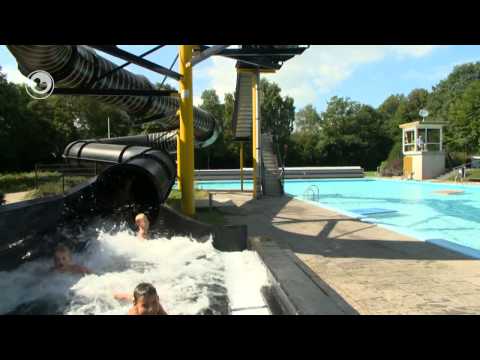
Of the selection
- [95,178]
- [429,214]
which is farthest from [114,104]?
[429,214]

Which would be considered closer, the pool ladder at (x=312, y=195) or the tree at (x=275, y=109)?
the pool ladder at (x=312, y=195)

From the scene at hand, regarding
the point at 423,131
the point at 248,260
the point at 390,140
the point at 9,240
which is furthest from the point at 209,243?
the point at 390,140

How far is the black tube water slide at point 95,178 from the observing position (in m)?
4.70

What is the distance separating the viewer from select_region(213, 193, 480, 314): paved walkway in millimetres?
3307

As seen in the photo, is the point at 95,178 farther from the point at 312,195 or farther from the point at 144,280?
the point at 312,195

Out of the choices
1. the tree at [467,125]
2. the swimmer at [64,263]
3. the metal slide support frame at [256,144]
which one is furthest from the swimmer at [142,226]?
the tree at [467,125]

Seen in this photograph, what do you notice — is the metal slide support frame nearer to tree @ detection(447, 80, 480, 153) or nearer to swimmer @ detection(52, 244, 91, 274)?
swimmer @ detection(52, 244, 91, 274)

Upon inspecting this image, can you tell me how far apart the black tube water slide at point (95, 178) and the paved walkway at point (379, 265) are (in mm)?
2041

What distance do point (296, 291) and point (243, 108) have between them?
1288 centimetres

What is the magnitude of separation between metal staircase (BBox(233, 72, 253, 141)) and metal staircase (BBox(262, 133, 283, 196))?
1064 mm

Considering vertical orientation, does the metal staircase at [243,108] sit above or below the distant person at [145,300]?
above

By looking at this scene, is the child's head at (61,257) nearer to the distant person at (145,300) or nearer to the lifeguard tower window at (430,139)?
the distant person at (145,300)
